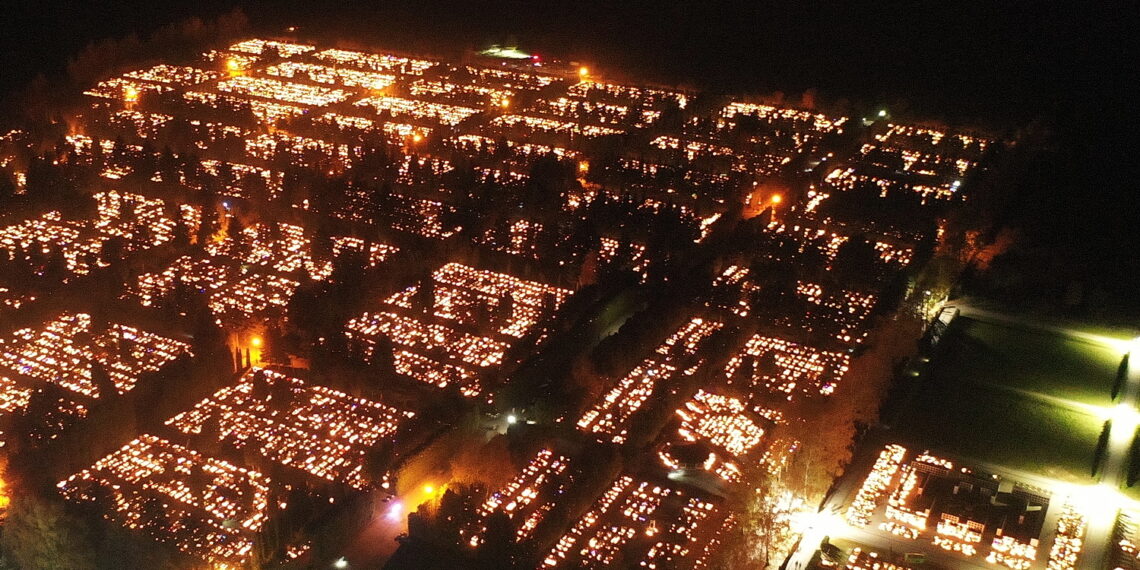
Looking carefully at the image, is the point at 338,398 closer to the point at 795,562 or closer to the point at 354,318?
the point at 354,318

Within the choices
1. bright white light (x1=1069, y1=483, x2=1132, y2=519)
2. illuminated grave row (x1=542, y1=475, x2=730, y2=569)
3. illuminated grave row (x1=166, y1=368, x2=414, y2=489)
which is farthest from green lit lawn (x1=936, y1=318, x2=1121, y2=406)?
illuminated grave row (x1=166, y1=368, x2=414, y2=489)

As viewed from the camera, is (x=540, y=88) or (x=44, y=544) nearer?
(x=44, y=544)

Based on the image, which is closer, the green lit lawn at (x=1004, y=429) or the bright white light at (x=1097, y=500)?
the bright white light at (x=1097, y=500)

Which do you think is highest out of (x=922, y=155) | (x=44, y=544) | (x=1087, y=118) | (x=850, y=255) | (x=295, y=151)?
(x=1087, y=118)

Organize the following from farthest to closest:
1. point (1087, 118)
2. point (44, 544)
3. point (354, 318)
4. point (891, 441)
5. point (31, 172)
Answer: point (1087, 118)
point (31, 172)
point (354, 318)
point (891, 441)
point (44, 544)

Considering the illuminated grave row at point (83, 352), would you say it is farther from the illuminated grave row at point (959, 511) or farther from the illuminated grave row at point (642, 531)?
the illuminated grave row at point (959, 511)

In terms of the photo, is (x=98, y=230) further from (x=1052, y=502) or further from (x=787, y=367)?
(x=1052, y=502)

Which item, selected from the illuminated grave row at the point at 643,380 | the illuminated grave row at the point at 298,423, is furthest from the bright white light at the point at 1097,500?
the illuminated grave row at the point at 298,423

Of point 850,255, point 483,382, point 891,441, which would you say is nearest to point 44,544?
point 483,382
